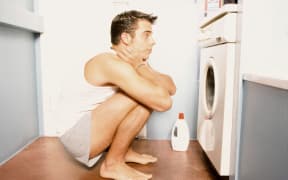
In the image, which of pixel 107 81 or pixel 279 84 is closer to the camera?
pixel 279 84

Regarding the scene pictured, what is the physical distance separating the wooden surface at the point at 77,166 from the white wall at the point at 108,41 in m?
0.35

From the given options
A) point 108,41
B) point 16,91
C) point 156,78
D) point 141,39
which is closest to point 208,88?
point 156,78

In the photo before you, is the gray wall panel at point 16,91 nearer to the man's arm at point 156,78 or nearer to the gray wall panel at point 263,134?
the man's arm at point 156,78

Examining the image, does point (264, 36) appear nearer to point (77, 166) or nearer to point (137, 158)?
point (137, 158)

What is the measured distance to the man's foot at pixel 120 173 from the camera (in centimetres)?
134

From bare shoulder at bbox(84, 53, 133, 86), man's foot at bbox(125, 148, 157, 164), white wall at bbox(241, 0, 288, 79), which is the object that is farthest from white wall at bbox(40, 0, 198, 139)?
white wall at bbox(241, 0, 288, 79)

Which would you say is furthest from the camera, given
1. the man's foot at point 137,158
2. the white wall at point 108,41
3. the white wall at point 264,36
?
the white wall at point 108,41

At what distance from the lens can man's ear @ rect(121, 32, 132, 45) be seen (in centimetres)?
143

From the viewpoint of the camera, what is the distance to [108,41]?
2.04m

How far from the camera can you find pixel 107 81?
1375 millimetres

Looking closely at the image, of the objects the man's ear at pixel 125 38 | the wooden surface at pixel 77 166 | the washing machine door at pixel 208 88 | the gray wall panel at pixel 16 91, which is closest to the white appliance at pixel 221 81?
the washing machine door at pixel 208 88

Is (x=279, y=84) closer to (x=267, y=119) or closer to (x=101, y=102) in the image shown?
(x=267, y=119)

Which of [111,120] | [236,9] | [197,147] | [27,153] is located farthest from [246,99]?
[27,153]

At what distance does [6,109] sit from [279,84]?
153 centimetres
